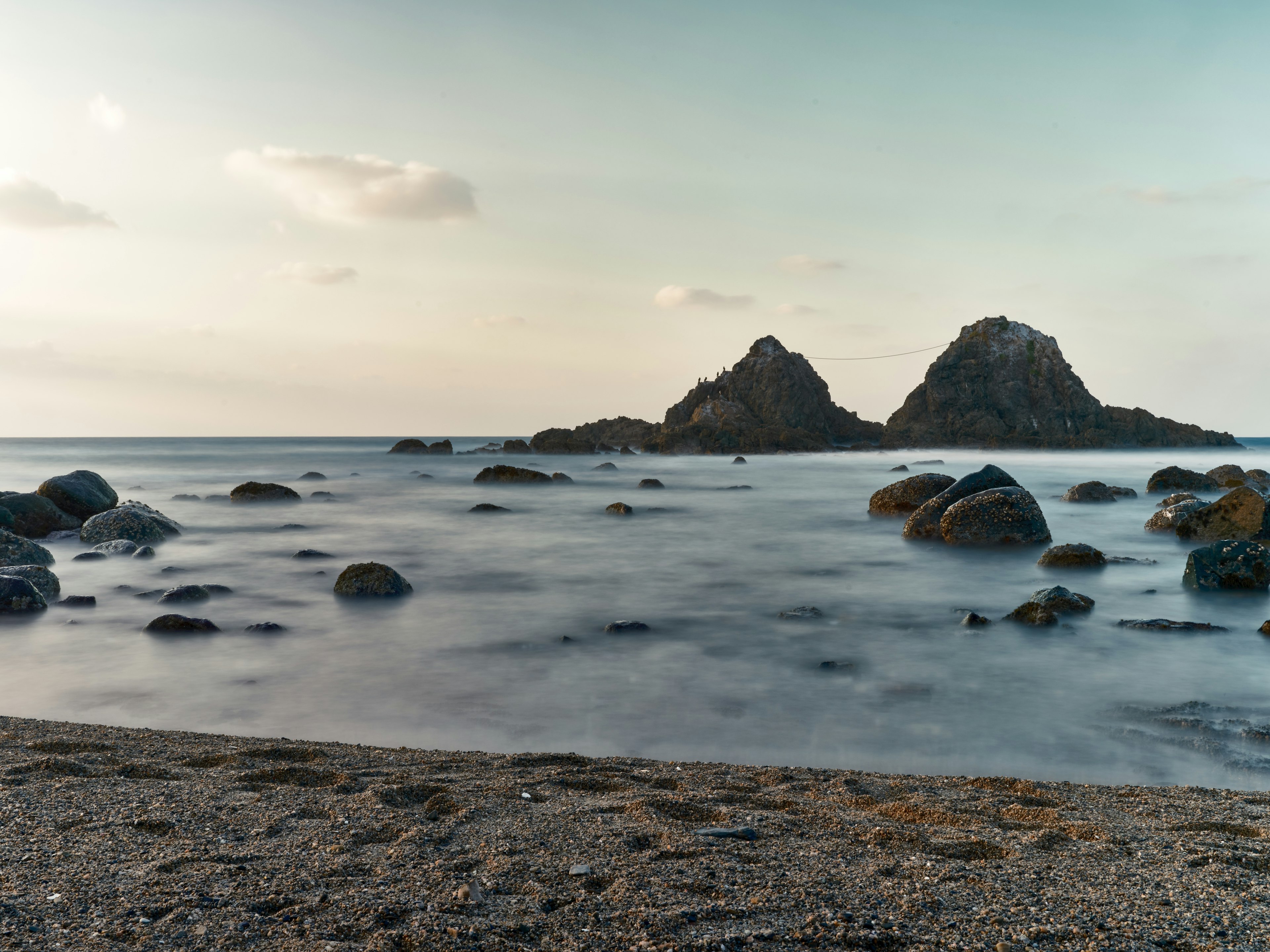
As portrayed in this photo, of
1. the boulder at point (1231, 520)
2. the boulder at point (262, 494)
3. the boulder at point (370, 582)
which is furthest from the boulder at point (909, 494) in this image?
the boulder at point (262, 494)

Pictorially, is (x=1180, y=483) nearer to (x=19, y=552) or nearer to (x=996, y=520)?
(x=996, y=520)

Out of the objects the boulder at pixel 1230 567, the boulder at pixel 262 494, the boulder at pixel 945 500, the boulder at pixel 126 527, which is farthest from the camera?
the boulder at pixel 262 494

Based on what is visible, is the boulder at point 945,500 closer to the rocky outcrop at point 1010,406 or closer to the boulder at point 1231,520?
the boulder at point 1231,520

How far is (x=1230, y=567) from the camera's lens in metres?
10.6

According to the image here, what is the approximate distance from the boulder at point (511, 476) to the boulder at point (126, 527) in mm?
17363

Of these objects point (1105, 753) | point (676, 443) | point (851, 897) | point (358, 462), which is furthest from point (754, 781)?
point (676, 443)

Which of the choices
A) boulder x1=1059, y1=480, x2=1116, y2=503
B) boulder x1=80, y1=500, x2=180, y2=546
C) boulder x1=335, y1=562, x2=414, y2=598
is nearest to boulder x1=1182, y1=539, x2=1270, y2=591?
boulder x1=335, y1=562, x2=414, y2=598

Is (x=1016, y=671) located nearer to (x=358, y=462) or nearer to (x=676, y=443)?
(x=358, y=462)

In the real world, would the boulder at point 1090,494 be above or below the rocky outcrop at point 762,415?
below

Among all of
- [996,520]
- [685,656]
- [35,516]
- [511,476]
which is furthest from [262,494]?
[996,520]

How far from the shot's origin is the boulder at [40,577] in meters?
9.90

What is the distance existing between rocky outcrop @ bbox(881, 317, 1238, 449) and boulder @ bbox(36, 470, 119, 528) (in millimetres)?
72397

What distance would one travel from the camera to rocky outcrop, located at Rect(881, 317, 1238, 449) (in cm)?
8069

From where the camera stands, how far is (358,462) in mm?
57688
